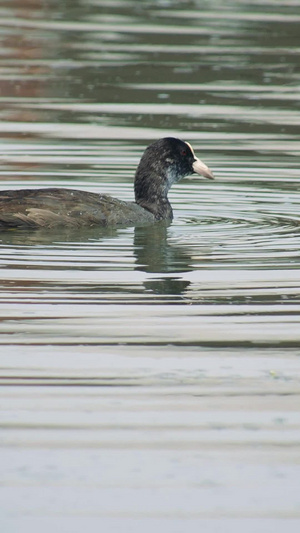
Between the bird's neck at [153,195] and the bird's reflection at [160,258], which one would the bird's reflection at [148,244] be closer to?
the bird's reflection at [160,258]

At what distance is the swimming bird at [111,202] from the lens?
34.8 feet

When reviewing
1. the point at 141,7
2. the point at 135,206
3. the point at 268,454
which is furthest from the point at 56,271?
the point at 141,7

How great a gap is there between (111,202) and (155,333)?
404cm

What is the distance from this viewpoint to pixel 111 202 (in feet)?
36.6

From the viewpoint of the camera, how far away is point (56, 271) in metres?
8.91

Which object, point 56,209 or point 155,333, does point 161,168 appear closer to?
point 56,209

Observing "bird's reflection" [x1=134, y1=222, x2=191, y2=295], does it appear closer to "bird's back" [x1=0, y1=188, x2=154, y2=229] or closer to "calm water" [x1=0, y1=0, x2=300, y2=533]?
"calm water" [x1=0, y1=0, x2=300, y2=533]

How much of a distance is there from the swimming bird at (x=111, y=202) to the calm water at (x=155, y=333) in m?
0.17

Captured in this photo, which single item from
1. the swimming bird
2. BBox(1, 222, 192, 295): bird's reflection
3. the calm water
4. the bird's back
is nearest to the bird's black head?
the swimming bird

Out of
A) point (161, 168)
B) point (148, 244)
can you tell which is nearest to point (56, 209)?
point (148, 244)

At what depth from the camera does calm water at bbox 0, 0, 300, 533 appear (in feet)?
17.1

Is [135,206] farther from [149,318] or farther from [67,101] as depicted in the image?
[67,101]

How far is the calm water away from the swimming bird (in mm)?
168

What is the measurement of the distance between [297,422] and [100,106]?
11956 millimetres
